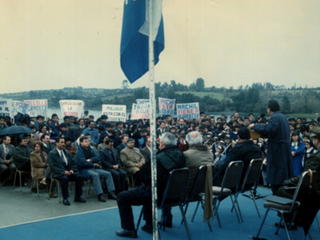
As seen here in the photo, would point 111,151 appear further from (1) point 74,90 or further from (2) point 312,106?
(2) point 312,106

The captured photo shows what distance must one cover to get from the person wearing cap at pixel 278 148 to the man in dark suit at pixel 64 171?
4047mm

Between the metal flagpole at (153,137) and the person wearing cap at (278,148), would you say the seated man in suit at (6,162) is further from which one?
the person wearing cap at (278,148)

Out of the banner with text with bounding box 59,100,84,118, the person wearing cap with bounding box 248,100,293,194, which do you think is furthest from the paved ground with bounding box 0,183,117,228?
the banner with text with bounding box 59,100,84,118

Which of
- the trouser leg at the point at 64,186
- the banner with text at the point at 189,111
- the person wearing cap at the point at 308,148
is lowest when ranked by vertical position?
the trouser leg at the point at 64,186

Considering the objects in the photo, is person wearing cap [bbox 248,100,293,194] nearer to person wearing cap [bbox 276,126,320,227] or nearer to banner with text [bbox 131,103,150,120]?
person wearing cap [bbox 276,126,320,227]

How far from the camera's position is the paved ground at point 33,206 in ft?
19.5

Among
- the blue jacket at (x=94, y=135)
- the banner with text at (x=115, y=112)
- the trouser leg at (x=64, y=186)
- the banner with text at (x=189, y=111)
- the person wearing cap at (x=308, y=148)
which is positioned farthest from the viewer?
the banner with text at (x=189, y=111)

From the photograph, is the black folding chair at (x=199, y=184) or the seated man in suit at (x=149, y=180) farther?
the black folding chair at (x=199, y=184)

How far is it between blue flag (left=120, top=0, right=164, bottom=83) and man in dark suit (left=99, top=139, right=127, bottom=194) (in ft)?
13.2

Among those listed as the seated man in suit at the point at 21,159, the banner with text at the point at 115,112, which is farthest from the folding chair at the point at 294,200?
the banner with text at the point at 115,112

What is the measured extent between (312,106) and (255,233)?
52.8 feet

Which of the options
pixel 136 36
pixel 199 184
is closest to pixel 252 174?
pixel 199 184

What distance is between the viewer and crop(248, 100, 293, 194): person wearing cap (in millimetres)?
5289

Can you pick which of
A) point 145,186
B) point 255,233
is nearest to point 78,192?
point 145,186
